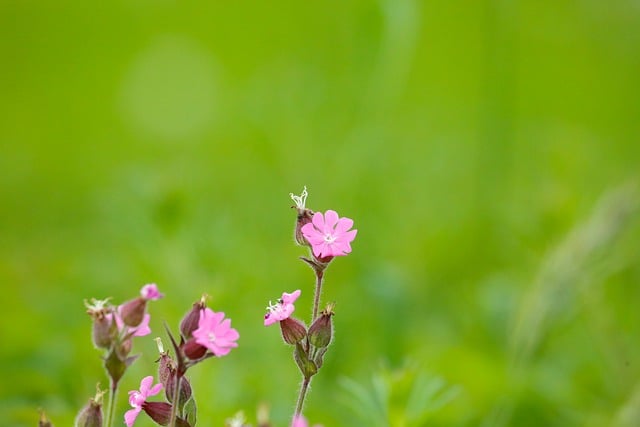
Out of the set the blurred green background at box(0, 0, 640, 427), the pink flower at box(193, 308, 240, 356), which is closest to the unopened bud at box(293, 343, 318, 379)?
the pink flower at box(193, 308, 240, 356)

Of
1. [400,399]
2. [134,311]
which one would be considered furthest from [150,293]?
[400,399]

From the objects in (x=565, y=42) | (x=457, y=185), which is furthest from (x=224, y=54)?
(x=457, y=185)

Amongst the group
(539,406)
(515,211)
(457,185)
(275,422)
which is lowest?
(275,422)

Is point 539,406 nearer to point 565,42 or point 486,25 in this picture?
point 486,25

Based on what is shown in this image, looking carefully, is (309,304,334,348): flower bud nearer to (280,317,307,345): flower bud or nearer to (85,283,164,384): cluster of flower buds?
(280,317,307,345): flower bud

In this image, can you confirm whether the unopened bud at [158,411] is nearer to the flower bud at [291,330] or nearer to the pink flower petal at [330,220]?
the flower bud at [291,330]

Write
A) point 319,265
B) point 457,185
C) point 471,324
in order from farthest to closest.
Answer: point 457,185, point 471,324, point 319,265

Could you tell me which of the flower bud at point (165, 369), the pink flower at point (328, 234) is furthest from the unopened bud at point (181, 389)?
the pink flower at point (328, 234)
